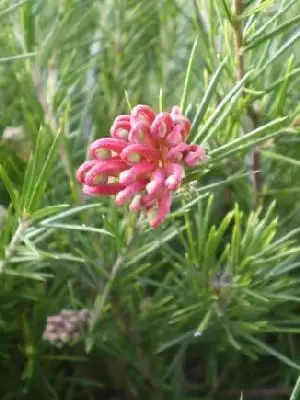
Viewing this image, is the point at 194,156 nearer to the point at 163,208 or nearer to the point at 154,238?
the point at 163,208

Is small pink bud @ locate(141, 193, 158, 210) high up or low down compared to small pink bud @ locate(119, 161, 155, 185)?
down

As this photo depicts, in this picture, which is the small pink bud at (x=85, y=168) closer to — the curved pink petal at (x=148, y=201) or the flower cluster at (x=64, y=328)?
the curved pink petal at (x=148, y=201)

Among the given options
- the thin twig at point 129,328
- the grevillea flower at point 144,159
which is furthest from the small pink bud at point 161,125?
the thin twig at point 129,328

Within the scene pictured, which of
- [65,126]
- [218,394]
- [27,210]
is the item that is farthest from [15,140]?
[218,394]

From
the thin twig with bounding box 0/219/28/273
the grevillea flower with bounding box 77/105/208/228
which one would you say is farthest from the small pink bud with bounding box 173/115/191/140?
the thin twig with bounding box 0/219/28/273

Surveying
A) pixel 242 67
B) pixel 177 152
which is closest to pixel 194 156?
pixel 177 152

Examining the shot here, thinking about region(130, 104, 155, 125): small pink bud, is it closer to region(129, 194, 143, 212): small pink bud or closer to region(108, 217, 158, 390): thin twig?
region(129, 194, 143, 212): small pink bud
